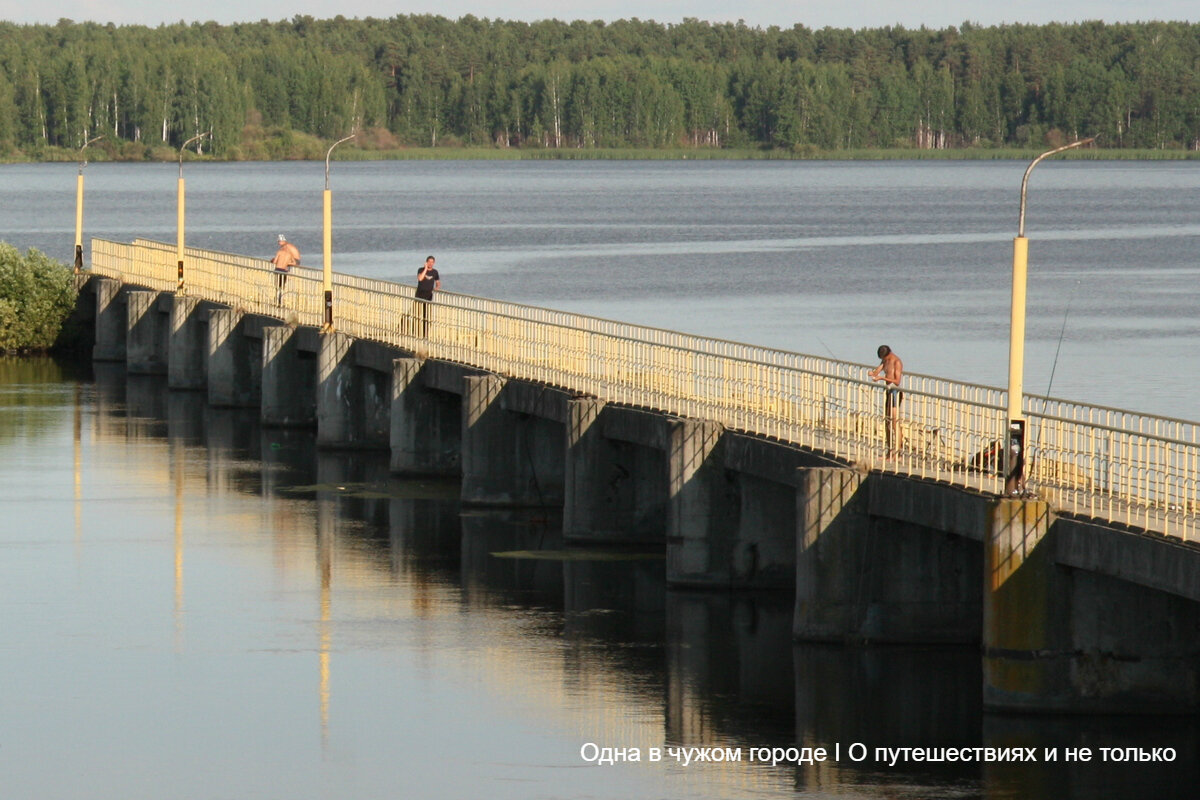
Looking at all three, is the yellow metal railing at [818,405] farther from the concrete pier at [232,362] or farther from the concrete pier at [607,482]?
the concrete pier at [232,362]

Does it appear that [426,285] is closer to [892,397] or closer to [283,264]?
[283,264]

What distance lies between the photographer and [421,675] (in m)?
23.9

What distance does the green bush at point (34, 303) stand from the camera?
198ft

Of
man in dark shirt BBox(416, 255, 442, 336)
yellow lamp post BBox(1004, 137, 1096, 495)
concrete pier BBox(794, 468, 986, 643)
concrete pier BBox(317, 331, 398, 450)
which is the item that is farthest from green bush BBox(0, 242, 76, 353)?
yellow lamp post BBox(1004, 137, 1096, 495)

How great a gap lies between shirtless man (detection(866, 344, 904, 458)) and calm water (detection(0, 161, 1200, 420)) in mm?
20695

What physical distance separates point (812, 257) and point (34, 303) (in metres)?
54.1

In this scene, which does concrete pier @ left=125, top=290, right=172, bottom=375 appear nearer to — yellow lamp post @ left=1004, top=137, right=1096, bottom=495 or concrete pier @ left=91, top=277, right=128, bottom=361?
concrete pier @ left=91, top=277, right=128, bottom=361

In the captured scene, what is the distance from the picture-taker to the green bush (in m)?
60.2

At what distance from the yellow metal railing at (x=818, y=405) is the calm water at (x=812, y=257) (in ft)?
49.1

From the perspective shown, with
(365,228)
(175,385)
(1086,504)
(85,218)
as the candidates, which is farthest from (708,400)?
(85,218)

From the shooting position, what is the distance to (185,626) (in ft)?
88.4

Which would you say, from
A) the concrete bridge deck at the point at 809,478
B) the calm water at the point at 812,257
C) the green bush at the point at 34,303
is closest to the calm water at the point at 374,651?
the concrete bridge deck at the point at 809,478

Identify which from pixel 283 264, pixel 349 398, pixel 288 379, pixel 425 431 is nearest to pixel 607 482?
pixel 425 431

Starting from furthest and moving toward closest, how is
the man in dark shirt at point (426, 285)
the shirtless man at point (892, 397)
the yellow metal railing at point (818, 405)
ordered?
the man in dark shirt at point (426, 285) → the shirtless man at point (892, 397) → the yellow metal railing at point (818, 405)
